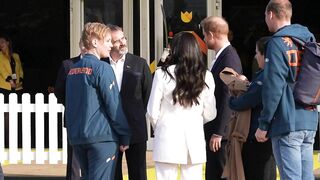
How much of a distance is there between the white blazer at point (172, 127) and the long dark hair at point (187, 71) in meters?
0.05

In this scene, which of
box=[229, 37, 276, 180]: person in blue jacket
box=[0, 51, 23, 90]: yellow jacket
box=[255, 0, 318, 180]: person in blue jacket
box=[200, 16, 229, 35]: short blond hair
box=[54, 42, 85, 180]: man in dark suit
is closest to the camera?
box=[255, 0, 318, 180]: person in blue jacket

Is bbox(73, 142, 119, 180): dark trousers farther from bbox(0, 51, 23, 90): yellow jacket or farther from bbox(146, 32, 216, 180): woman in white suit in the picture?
bbox(0, 51, 23, 90): yellow jacket

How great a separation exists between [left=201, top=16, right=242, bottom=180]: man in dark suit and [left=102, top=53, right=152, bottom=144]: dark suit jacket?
66 cm

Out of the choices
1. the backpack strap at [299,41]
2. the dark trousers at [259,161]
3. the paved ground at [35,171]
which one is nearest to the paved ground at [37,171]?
the paved ground at [35,171]

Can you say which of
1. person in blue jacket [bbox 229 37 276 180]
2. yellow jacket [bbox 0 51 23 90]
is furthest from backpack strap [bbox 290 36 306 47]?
yellow jacket [bbox 0 51 23 90]

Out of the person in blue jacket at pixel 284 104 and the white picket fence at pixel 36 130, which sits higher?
the person in blue jacket at pixel 284 104

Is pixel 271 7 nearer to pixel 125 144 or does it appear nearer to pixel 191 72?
pixel 191 72

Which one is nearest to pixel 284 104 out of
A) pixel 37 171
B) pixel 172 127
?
pixel 172 127

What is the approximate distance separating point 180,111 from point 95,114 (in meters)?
0.68

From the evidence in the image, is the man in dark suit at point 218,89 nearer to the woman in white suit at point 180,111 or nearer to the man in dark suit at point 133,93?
the woman in white suit at point 180,111

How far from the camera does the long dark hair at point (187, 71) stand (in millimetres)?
5660

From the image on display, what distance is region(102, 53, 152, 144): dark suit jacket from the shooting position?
21.8 feet

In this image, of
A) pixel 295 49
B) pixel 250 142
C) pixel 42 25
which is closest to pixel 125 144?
pixel 250 142

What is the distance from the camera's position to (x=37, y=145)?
9930mm
